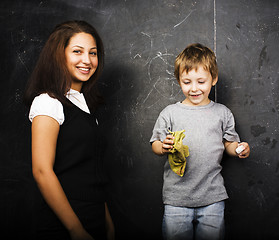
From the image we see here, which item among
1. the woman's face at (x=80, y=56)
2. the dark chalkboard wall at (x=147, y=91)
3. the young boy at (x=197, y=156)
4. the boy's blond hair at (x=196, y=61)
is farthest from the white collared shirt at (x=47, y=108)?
the dark chalkboard wall at (x=147, y=91)

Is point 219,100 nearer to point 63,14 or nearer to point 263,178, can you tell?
point 263,178

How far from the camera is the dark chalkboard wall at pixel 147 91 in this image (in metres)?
1.78

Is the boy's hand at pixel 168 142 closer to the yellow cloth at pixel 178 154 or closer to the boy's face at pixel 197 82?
the yellow cloth at pixel 178 154

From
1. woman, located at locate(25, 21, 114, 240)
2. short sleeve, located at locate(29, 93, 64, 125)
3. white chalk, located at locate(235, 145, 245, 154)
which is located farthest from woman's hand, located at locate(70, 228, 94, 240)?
white chalk, located at locate(235, 145, 245, 154)

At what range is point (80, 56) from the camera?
1448 mm

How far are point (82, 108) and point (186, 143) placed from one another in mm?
534

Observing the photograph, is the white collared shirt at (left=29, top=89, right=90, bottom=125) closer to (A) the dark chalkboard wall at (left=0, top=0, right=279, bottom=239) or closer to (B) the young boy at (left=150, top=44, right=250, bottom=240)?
(B) the young boy at (left=150, top=44, right=250, bottom=240)

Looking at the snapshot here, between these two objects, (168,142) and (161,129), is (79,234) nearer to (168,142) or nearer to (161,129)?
(168,142)

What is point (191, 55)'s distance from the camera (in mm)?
1565

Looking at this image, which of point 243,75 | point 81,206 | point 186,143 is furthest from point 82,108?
point 243,75

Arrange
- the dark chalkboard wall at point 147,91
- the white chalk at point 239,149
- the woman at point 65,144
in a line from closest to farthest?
the woman at point 65,144 < the white chalk at point 239,149 < the dark chalkboard wall at point 147,91

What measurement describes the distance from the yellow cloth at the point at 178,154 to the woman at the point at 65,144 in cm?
33

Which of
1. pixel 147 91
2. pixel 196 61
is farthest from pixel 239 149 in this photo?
pixel 147 91

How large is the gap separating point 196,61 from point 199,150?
1.43 ft
